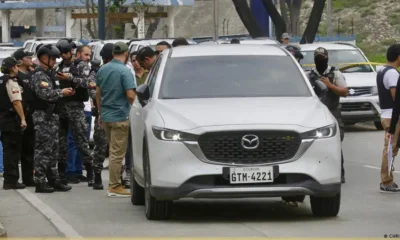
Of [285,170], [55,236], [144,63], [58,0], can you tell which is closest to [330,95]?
[144,63]

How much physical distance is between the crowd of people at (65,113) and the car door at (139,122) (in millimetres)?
695

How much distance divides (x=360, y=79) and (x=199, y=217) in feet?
49.3

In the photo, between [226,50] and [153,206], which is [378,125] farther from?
[153,206]

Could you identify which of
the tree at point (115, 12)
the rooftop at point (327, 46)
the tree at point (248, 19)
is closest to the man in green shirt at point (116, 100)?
the rooftop at point (327, 46)

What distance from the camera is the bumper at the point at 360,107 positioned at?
2633 centimetres

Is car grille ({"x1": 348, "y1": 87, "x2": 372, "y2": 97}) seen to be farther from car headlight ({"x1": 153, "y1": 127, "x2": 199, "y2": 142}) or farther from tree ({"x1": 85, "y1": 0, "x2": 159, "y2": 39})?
tree ({"x1": 85, "y1": 0, "x2": 159, "y2": 39})

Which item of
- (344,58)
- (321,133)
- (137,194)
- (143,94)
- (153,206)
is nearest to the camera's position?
(321,133)

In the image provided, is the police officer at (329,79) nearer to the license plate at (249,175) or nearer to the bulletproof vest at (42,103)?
the bulletproof vest at (42,103)

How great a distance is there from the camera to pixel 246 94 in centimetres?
1234

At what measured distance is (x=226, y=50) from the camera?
43.2 ft

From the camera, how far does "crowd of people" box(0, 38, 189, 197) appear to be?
47.1ft

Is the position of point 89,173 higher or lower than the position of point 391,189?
lower

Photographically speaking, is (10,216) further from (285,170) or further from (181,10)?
(181,10)

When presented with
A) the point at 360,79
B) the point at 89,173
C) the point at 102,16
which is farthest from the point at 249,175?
the point at 102,16
